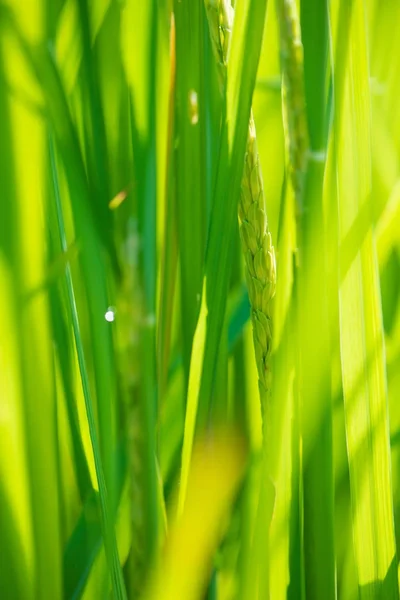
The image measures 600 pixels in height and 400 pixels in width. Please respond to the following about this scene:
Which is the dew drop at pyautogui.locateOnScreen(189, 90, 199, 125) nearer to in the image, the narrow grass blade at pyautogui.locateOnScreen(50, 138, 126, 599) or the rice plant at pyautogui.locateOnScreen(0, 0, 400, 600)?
the rice plant at pyautogui.locateOnScreen(0, 0, 400, 600)

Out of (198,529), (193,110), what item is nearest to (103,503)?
(198,529)

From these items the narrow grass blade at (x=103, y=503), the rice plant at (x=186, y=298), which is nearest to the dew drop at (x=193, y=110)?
the rice plant at (x=186, y=298)

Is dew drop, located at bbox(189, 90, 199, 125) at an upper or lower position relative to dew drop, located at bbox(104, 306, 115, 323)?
upper

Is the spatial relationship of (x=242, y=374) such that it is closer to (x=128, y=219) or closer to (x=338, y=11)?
(x=128, y=219)

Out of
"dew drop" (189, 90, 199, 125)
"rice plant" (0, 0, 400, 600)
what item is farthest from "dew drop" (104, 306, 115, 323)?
"dew drop" (189, 90, 199, 125)

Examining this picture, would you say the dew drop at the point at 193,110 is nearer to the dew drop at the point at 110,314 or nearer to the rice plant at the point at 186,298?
the rice plant at the point at 186,298

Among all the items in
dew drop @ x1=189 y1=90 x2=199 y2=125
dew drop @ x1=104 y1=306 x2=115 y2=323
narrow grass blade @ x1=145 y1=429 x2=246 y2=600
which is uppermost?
dew drop @ x1=189 y1=90 x2=199 y2=125

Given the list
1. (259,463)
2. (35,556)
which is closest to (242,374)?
(259,463)

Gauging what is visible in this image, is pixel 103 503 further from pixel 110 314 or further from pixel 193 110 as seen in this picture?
pixel 193 110
